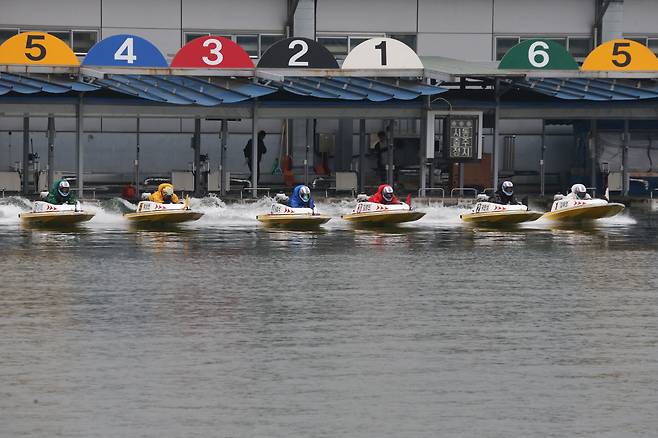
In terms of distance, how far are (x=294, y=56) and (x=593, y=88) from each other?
1218 centimetres

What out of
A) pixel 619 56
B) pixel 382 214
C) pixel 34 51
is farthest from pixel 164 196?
pixel 619 56

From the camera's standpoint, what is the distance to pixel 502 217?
49812mm

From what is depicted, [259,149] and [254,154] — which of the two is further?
[259,149]

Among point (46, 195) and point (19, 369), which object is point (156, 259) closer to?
point (46, 195)

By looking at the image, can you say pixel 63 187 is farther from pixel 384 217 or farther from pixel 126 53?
pixel 126 53

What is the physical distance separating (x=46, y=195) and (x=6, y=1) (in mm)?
23692

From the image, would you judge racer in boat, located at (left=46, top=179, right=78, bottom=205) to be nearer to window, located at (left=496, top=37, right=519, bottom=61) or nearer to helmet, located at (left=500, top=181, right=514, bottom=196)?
helmet, located at (left=500, top=181, right=514, bottom=196)

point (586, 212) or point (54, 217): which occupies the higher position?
point (586, 212)

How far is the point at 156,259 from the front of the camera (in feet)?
121

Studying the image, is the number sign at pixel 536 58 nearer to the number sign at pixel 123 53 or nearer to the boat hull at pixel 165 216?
the number sign at pixel 123 53

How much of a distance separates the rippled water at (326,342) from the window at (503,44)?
33.1 m

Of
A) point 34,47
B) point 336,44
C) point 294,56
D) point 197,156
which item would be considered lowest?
point 197,156

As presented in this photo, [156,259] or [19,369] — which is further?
[156,259]

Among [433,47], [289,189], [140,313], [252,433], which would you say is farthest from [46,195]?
[252,433]
